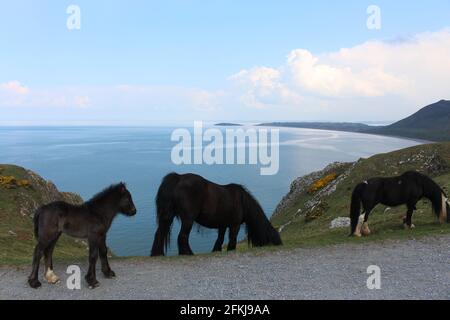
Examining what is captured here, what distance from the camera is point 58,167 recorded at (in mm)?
149500

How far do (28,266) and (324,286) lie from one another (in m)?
9.33

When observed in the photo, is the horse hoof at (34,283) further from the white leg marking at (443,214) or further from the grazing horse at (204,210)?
the white leg marking at (443,214)

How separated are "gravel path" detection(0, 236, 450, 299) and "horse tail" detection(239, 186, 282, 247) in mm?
1291

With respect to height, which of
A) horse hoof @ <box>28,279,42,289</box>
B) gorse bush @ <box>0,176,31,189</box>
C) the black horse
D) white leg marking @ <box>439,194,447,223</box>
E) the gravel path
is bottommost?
gorse bush @ <box>0,176,31,189</box>

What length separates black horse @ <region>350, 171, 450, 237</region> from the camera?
52.0ft

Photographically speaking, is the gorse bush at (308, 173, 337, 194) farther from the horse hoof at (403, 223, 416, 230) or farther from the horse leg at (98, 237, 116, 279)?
the horse leg at (98, 237, 116, 279)

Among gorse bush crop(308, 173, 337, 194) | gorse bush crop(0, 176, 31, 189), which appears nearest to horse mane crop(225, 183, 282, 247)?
gorse bush crop(0, 176, 31, 189)

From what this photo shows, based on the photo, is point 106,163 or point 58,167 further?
point 106,163

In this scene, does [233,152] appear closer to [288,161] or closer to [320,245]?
[288,161]

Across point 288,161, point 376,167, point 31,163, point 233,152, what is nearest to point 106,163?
point 31,163

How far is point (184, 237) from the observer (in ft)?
44.5

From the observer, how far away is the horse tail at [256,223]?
14.7 m

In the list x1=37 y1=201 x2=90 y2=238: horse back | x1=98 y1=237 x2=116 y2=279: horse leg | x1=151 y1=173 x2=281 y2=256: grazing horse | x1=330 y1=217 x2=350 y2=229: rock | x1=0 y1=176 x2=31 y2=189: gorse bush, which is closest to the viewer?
x1=37 y1=201 x2=90 y2=238: horse back

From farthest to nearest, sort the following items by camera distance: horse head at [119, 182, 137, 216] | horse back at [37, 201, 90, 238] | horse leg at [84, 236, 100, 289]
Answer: horse head at [119, 182, 137, 216] → horse leg at [84, 236, 100, 289] → horse back at [37, 201, 90, 238]
